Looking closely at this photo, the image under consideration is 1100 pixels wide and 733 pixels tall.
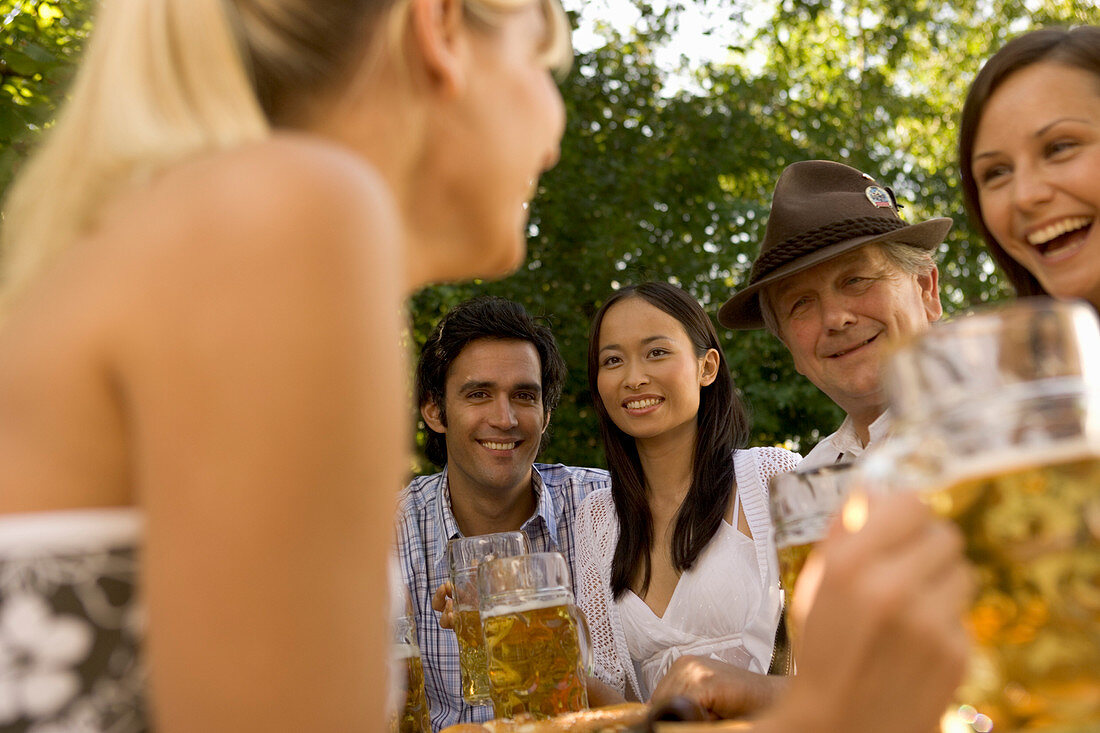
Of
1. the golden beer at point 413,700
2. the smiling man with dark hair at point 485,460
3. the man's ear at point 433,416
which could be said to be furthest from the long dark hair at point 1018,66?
the man's ear at point 433,416

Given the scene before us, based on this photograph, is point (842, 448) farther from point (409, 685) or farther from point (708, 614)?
point (409, 685)

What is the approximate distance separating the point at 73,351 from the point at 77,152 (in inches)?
10.9

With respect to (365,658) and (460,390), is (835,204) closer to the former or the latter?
(460,390)

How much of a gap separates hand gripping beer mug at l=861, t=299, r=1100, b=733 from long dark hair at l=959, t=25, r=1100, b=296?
5.40 ft

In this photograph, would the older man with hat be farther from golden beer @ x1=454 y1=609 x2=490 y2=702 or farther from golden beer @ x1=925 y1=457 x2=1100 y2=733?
golden beer @ x1=925 y1=457 x2=1100 y2=733

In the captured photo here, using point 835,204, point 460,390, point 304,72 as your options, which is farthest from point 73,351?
point 460,390

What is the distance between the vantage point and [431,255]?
1212mm

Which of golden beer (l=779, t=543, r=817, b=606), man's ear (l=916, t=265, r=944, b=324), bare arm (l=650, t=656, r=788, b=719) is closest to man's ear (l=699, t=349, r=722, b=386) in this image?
man's ear (l=916, t=265, r=944, b=324)

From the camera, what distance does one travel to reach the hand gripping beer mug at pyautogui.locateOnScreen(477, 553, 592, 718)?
7.14 feet

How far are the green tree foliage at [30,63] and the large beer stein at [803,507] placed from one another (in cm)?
296

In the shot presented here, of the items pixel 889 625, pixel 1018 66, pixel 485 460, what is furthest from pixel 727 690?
pixel 485 460

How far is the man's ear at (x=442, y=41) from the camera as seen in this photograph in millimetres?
1074

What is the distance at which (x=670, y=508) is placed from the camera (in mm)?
4324

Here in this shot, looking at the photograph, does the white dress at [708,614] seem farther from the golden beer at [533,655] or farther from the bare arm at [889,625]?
the bare arm at [889,625]
